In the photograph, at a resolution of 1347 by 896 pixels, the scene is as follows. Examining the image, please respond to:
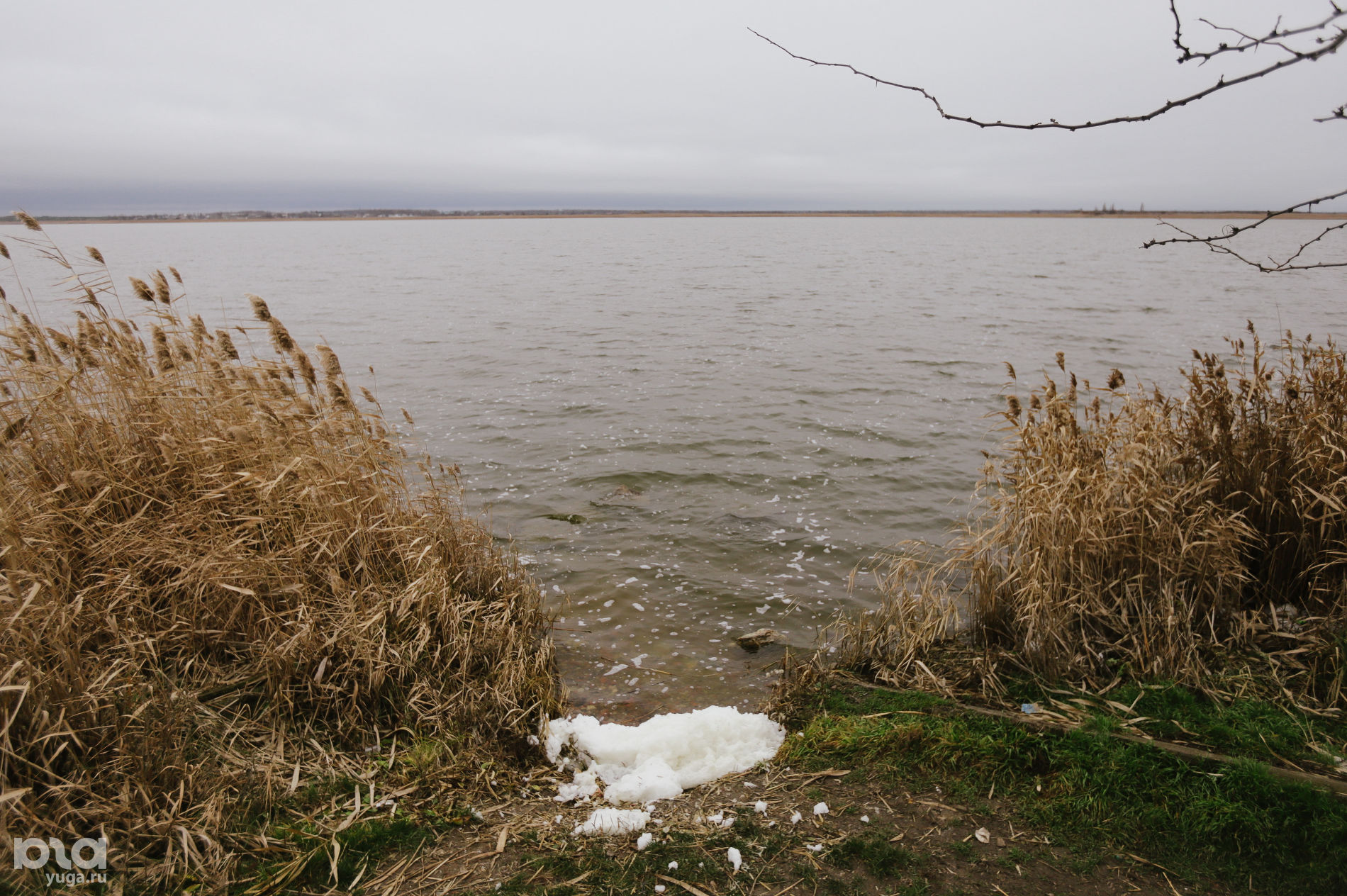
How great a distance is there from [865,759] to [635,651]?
2724mm

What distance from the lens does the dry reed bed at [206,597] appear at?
3.09m

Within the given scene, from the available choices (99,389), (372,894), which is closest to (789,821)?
(372,894)

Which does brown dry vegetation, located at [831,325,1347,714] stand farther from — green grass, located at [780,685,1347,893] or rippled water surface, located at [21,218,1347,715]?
rippled water surface, located at [21,218,1347,715]

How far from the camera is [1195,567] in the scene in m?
4.63

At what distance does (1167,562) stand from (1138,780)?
166cm

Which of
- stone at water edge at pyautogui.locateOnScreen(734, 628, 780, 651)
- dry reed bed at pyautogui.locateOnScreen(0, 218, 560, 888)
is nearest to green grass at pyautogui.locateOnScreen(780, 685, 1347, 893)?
stone at water edge at pyautogui.locateOnScreen(734, 628, 780, 651)

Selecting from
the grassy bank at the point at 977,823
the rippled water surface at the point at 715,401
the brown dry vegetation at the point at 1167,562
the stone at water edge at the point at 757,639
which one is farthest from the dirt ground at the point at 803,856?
the stone at water edge at the point at 757,639

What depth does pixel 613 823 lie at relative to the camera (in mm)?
3508

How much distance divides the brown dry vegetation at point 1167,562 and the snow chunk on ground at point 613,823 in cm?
204

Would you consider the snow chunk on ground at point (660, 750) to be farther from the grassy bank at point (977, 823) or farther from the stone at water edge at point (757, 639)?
the stone at water edge at point (757, 639)

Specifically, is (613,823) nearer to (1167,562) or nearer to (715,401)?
(1167,562)

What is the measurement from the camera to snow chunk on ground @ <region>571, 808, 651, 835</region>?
11.4 feet

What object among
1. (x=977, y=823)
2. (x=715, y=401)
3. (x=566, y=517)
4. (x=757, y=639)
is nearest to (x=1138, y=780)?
(x=977, y=823)

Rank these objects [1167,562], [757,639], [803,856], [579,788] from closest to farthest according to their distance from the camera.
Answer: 1. [803,856]
2. [579,788]
3. [1167,562]
4. [757,639]
